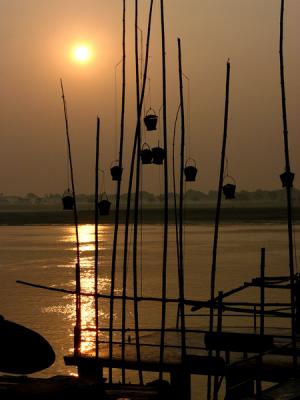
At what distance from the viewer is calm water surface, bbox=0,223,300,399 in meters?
14.6

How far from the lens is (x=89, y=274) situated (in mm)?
24141

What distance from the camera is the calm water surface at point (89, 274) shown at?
14633mm

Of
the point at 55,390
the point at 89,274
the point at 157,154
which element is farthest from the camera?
the point at 89,274

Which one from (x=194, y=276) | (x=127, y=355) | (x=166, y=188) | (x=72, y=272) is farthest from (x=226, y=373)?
(x=72, y=272)

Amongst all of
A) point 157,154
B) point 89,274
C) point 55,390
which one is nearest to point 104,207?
point 157,154

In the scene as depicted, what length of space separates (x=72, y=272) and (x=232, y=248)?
33.4 ft

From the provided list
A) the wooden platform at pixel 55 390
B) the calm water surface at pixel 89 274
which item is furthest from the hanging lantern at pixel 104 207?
the wooden platform at pixel 55 390

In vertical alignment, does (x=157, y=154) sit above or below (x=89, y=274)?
above

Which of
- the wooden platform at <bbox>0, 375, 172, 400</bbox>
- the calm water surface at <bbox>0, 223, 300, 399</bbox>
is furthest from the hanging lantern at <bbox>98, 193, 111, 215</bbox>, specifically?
the wooden platform at <bbox>0, 375, 172, 400</bbox>

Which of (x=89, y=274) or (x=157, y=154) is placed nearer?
(x=157, y=154)

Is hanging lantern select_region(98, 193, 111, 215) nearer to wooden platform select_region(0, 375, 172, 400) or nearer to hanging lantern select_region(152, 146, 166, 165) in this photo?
hanging lantern select_region(152, 146, 166, 165)

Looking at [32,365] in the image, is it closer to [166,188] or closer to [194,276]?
[166,188]

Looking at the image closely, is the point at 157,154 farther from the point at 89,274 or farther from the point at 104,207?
the point at 89,274

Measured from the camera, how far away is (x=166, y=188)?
7352 mm
